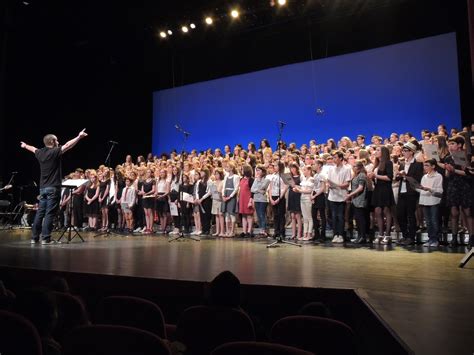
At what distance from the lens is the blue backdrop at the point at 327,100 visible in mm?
11781

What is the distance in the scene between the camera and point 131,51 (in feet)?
53.1

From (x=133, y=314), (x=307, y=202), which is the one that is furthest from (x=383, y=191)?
(x=133, y=314)

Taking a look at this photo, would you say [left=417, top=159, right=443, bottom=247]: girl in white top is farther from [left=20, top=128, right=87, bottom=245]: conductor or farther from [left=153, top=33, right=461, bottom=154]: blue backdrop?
[left=20, top=128, right=87, bottom=245]: conductor

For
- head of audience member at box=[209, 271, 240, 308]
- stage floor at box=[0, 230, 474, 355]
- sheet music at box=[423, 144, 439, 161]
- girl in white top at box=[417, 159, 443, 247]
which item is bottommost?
stage floor at box=[0, 230, 474, 355]

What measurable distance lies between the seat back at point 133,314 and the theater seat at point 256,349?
739mm

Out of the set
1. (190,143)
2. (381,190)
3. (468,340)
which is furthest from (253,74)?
(468,340)

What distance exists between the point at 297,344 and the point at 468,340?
35.5 inches

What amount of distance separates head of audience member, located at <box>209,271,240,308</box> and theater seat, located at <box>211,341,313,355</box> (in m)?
0.61

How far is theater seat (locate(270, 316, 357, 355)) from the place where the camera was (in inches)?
72.2

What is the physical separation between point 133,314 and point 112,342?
0.65 metres

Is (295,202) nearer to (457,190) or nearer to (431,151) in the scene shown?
(431,151)

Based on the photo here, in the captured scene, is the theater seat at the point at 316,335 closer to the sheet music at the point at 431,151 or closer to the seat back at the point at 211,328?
the seat back at the point at 211,328

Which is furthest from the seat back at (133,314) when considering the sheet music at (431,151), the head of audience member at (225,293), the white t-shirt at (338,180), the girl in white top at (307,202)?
the sheet music at (431,151)

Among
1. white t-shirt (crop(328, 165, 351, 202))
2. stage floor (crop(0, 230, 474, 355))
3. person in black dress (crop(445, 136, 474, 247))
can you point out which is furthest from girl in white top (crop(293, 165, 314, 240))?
person in black dress (crop(445, 136, 474, 247))
